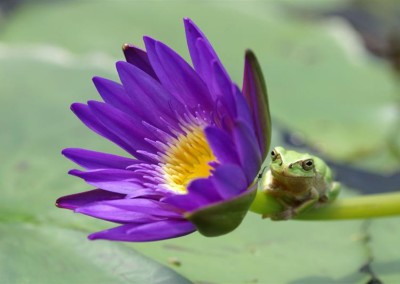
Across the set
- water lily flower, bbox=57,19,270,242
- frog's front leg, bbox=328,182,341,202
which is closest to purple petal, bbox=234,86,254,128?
water lily flower, bbox=57,19,270,242

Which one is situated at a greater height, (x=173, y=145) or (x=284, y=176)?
(x=173, y=145)

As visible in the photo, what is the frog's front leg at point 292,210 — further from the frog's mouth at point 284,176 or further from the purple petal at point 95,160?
the purple petal at point 95,160

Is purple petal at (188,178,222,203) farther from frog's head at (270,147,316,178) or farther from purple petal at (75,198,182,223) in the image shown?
frog's head at (270,147,316,178)

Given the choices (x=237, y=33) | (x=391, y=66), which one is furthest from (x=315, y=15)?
(x=237, y=33)

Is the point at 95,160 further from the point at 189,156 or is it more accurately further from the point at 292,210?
the point at 292,210

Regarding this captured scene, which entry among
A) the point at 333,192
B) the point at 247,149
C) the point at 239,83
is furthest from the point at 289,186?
the point at 239,83

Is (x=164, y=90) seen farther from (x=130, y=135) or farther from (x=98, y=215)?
(x=98, y=215)
